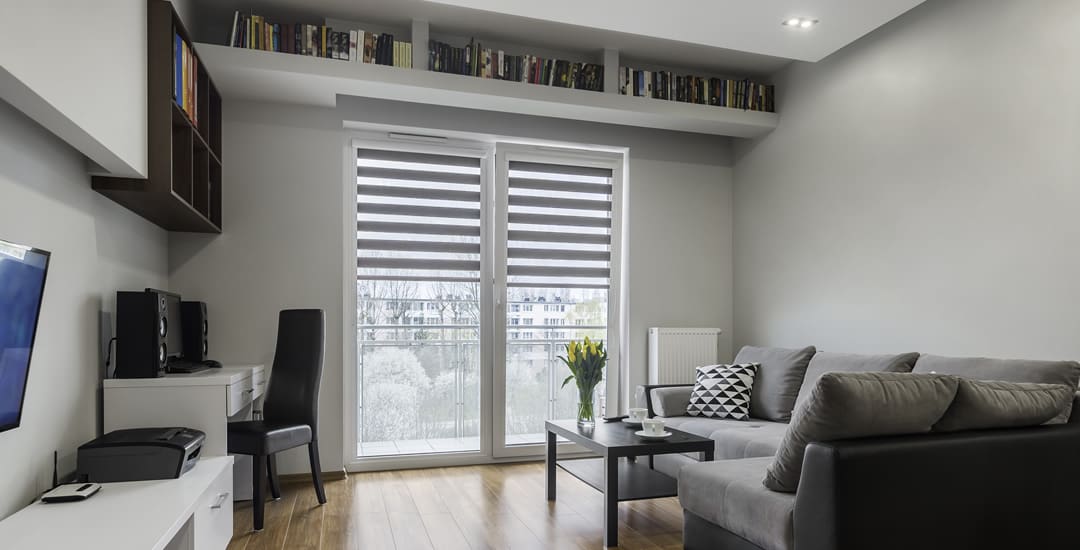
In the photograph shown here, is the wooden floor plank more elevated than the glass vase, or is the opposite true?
the glass vase

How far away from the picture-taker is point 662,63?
5.04 metres

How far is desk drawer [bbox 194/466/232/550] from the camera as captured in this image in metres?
2.44

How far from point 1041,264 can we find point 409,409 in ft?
12.2

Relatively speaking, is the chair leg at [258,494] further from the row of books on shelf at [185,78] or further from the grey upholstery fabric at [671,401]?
the grey upholstery fabric at [671,401]

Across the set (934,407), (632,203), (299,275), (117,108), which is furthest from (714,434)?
(117,108)

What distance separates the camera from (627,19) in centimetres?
378

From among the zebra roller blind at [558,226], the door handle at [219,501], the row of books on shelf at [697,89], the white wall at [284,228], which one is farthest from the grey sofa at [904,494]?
the row of books on shelf at [697,89]

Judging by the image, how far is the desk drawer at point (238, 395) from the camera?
3.12 meters

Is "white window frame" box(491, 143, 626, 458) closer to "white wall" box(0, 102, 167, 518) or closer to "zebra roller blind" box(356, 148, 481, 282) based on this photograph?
"zebra roller blind" box(356, 148, 481, 282)

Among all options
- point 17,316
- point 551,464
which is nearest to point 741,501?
point 551,464

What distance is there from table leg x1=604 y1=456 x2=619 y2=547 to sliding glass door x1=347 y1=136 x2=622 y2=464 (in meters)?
1.89

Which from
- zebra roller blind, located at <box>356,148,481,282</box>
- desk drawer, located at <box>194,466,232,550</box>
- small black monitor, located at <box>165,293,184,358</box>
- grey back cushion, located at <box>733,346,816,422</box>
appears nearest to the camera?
desk drawer, located at <box>194,466,232,550</box>

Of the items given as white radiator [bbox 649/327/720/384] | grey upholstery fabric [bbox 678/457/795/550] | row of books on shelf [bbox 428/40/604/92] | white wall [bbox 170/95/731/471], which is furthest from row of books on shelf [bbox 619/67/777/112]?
grey upholstery fabric [bbox 678/457/795/550]

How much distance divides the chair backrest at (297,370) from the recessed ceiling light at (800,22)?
3.05 metres
